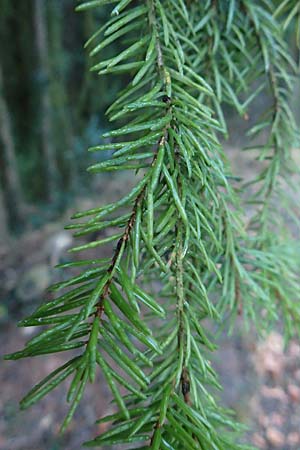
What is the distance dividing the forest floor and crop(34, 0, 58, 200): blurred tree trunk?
2.56 meters

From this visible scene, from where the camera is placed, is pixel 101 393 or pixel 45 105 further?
pixel 45 105

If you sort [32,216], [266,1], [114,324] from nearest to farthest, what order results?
1. [114,324]
2. [266,1]
3. [32,216]

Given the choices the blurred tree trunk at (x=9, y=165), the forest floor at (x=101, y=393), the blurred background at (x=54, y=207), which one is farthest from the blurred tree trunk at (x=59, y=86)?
the forest floor at (x=101, y=393)

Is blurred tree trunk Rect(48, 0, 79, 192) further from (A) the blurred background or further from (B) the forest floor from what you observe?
(B) the forest floor

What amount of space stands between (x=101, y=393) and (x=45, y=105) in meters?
3.61

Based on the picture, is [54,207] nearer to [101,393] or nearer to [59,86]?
[59,86]

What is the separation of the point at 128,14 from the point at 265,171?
1.21 feet

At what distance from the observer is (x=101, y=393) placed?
2344mm

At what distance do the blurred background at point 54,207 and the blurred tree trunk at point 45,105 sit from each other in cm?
1

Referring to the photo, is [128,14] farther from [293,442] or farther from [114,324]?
[293,442]

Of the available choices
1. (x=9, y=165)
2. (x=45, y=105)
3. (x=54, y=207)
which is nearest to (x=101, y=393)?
(x=9, y=165)

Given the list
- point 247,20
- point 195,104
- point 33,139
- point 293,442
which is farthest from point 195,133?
point 33,139

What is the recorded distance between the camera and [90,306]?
1.34 ft

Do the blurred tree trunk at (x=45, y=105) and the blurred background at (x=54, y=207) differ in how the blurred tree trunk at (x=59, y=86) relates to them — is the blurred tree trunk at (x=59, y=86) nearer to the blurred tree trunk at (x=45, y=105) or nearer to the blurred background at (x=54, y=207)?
the blurred background at (x=54, y=207)
